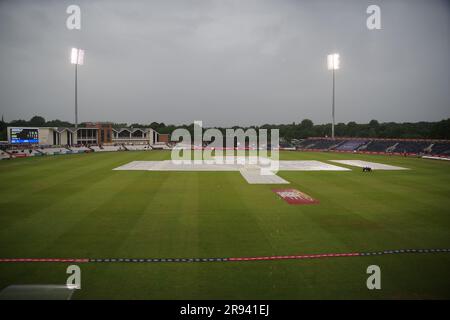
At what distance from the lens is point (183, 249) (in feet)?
37.4

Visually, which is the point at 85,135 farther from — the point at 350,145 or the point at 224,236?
the point at 224,236

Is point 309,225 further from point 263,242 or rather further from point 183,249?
point 183,249

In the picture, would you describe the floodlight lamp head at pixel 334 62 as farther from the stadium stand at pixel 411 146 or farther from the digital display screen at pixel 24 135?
the digital display screen at pixel 24 135

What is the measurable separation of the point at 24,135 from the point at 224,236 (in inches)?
2684

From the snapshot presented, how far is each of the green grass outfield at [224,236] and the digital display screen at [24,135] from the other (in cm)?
4852

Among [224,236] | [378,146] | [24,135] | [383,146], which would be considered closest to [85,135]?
[24,135]

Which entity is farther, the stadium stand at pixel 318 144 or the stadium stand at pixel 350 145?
the stadium stand at pixel 318 144

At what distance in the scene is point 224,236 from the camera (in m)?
12.8

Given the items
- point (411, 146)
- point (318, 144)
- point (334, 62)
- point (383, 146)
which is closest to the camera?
point (334, 62)

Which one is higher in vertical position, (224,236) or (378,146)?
(378,146)

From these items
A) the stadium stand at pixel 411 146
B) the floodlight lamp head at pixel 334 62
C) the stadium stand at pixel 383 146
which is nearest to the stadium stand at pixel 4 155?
the floodlight lamp head at pixel 334 62

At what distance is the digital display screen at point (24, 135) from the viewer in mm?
66312

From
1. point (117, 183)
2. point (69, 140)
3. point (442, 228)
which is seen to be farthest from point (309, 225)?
Answer: point (69, 140)
